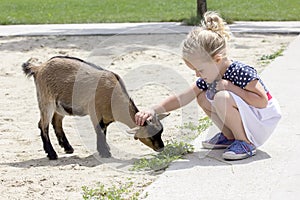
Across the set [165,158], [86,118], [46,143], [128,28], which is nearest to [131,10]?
[128,28]

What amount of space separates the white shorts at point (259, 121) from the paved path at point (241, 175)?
131 mm

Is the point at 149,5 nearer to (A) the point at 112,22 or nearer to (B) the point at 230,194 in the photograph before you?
(A) the point at 112,22

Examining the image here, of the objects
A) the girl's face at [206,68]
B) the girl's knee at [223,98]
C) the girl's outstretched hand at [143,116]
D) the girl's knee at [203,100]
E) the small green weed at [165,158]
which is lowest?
the small green weed at [165,158]

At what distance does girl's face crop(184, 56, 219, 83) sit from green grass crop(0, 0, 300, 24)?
11.4 metres

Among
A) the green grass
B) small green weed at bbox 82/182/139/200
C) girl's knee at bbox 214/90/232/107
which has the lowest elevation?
the green grass

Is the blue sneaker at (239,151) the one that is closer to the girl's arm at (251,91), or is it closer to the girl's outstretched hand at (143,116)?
the girl's arm at (251,91)

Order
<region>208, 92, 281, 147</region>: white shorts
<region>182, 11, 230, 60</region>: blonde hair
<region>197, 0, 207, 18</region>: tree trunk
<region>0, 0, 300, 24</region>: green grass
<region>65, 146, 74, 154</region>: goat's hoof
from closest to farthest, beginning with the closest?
<region>182, 11, 230, 60</region>: blonde hair
<region>208, 92, 281, 147</region>: white shorts
<region>65, 146, 74, 154</region>: goat's hoof
<region>197, 0, 207, 18</region>: tree trunk
<region>0, 0, 300, 24</region>: green grass

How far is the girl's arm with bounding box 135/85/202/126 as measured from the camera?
588 cm

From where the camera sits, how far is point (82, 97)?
6.45 metres

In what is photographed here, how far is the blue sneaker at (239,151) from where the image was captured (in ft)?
18.2

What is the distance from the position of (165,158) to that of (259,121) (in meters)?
0.80

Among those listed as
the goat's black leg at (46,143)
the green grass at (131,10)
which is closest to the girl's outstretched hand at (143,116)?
the goat's black leg at (46,143)

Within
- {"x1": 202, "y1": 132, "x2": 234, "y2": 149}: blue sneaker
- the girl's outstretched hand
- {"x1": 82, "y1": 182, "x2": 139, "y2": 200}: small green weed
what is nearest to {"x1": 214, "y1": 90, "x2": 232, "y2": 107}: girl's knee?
{"x1": 202, "y1": 132, "x2": 234, "y2": 149}: blue sneaker

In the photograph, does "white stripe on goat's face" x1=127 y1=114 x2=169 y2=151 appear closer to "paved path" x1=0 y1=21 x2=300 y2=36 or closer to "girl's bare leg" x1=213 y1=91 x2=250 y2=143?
"girl's bare leg" x1=213 y1=91 x2=250 y2=143
